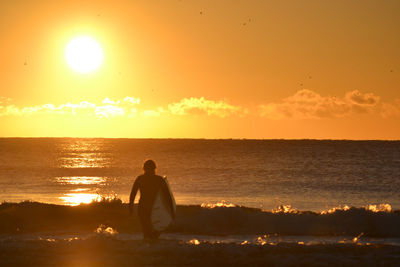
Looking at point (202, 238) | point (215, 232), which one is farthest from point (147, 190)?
point (215, 232)

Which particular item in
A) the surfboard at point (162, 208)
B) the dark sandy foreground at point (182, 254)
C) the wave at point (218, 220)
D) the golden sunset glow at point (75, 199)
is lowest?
the golden sunset glow at point (75, 199)

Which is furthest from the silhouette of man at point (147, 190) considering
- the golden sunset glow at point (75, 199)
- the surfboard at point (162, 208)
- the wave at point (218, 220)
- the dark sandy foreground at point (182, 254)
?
the golden sunset glow at point (75, 199)

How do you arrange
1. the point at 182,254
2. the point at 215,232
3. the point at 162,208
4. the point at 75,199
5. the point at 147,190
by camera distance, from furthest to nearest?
the point at 75,199, the point at 215,232, the point at 162,208, the point at 147,190, the point at 182,254

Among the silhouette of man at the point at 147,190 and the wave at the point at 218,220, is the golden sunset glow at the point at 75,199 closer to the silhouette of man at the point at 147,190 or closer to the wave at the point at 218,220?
the wave at the point at 218,220

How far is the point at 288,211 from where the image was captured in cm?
2569

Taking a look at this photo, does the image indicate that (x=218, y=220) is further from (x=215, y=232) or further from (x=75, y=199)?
(x=75, y=199)

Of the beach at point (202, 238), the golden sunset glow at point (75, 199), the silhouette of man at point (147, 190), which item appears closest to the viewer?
the beach at point (202, 238)

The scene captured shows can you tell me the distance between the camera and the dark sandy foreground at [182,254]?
13.1 meters

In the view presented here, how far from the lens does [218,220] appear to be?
24.4m

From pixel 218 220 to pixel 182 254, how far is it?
10.8 metres

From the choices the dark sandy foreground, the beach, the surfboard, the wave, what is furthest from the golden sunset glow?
the dark sandy foreground

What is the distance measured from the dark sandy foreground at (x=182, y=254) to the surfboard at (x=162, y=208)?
43 centimetres

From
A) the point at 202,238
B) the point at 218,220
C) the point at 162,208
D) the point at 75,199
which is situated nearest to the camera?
the point at 162,208

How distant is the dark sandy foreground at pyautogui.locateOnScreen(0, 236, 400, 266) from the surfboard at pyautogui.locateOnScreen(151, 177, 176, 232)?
0.43 meters
